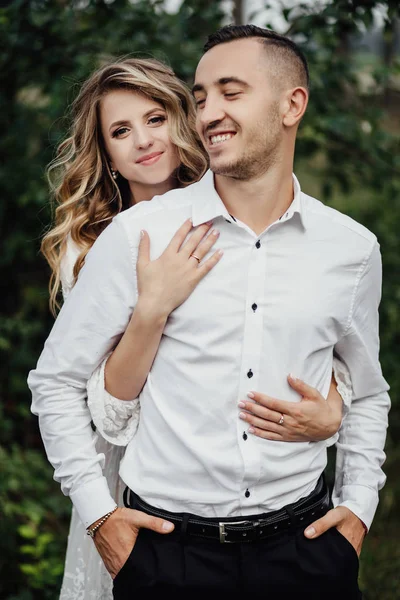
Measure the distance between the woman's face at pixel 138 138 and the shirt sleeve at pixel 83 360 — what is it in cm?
54

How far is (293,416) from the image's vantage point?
6.75 feet

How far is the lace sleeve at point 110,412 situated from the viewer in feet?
6.95

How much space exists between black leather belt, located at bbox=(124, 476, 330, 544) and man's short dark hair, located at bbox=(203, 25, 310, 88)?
4.07 ft

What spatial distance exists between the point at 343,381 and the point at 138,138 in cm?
109

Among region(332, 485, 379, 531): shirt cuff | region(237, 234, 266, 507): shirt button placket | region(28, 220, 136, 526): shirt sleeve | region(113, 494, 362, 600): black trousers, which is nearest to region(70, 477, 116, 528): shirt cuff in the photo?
region(28, 220, 136, 526): shirt sleeve

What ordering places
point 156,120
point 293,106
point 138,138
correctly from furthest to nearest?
point 156,120, point 138,138, point 293,106

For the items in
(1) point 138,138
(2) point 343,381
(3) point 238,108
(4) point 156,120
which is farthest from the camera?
(4) point 156,120

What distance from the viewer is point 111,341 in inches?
83.1

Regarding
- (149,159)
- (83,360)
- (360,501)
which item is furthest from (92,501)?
(149,159)

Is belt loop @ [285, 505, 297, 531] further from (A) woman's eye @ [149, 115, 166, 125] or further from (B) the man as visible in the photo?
(A) woman's eye @ [149, 115, 166, 125]

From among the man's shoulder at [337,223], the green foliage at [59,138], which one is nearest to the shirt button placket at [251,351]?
the man's shoulder at [337,223]

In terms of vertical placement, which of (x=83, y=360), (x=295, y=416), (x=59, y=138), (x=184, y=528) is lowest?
(x=184, y=528)

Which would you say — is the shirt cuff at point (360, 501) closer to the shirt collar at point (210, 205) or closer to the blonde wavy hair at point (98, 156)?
the shirt collar at point (210, 205)

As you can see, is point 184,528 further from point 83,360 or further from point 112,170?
point 112,170
